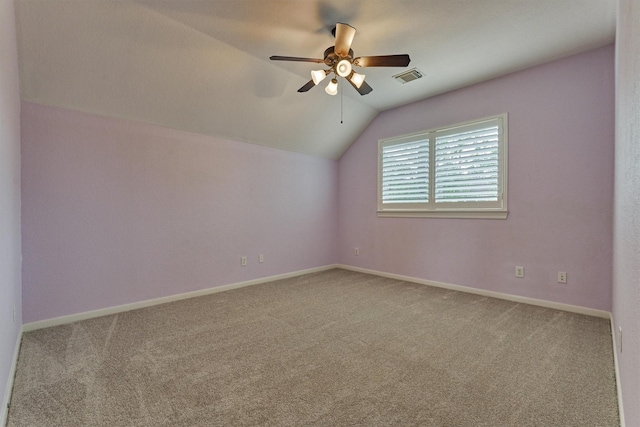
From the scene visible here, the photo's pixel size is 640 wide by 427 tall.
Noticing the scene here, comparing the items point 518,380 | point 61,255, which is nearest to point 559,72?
point 518,380

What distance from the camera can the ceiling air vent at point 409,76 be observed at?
3.29 meters

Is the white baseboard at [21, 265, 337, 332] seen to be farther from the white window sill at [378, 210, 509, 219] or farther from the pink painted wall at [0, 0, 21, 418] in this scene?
the white window sill at [378, 210, 509, 219]

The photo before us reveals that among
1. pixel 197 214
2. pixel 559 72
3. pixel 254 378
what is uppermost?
pixel 559 72

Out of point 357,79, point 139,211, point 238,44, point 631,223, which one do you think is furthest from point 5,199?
point 631,223

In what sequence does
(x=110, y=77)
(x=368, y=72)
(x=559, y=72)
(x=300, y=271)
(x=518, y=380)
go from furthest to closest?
(x=300, y=271) < (x=368, y=72) < (x=559, y=72) < (x=110, y=77) < (x=518, y=380)

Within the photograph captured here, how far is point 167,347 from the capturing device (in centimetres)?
220

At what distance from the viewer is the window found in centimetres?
344

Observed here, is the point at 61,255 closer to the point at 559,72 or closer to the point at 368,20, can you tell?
the point at 368,20

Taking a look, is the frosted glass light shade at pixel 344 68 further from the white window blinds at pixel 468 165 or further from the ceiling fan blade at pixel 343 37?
the white window blinds at pixel 468 165

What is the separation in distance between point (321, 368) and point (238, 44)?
9.54ft

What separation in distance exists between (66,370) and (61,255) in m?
1.27

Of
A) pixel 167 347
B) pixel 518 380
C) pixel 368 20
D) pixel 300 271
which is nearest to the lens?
pixel 518 380

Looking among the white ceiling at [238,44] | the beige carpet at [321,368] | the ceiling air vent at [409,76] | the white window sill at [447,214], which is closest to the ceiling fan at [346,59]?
the white ceiling at [238,44]

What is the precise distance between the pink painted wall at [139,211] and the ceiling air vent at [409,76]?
1.94 meters
